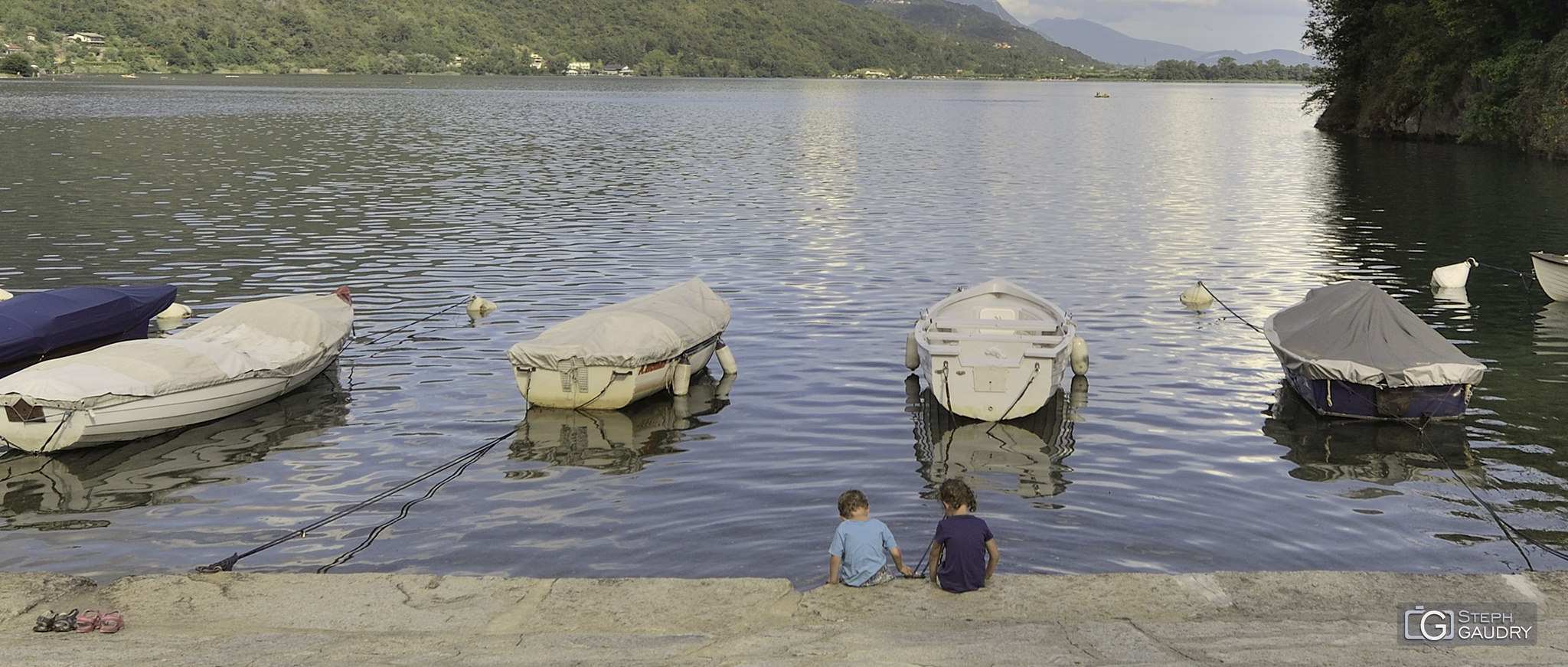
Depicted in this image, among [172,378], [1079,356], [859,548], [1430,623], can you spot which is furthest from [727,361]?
[1430,623]

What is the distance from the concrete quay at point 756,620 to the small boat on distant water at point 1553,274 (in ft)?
65.3

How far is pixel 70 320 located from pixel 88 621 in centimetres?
1353

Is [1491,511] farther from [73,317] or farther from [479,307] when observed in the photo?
[73,317]

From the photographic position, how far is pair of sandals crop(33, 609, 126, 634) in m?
11.1

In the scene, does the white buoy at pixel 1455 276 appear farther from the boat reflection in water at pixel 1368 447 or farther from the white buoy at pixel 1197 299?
the boat reflection in water at pixel 1368 447

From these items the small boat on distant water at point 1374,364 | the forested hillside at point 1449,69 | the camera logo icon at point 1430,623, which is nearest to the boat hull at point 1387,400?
the small boat on distant water at point 1374,364

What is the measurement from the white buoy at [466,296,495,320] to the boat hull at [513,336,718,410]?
830 cm

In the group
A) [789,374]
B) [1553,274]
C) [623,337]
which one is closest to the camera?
[623,337]

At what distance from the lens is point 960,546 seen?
12.1m

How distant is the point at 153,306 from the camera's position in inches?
977

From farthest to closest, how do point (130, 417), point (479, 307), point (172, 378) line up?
point (479, 307) < point (172, 378) < point (130, 417)

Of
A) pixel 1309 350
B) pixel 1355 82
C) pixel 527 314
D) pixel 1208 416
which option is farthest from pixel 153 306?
pixel 1355 82

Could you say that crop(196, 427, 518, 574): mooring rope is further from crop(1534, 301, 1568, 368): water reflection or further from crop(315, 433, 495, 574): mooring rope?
crop(1534, 301, 1568, 368): water reflection

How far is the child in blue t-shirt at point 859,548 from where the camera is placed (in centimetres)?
1239
